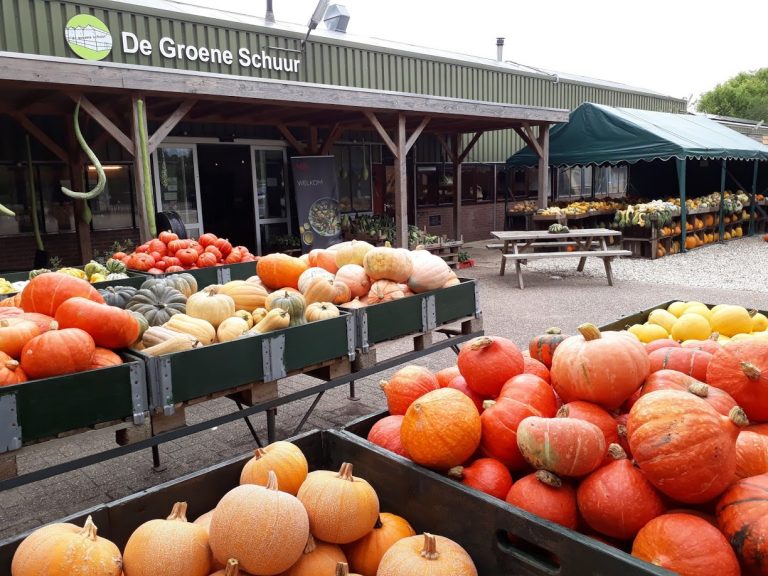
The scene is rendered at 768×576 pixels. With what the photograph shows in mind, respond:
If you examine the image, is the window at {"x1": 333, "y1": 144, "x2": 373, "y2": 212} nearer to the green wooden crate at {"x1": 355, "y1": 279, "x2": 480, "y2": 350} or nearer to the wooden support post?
the wooden support post

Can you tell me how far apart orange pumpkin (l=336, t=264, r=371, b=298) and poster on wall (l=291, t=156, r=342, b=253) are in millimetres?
8026

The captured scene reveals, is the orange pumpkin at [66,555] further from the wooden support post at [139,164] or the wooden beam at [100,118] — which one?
the wooden beam at [100,118]

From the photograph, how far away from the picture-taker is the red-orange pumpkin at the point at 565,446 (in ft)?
5.53

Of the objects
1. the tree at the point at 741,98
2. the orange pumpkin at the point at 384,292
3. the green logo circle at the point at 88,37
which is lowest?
the orange pumpkin at the point at 384,292

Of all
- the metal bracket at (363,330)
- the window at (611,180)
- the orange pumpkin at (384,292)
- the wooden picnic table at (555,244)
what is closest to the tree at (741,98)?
the window at (611,180)

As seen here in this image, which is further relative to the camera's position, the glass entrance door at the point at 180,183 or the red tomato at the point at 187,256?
the glass entrance door at the point at 180,183

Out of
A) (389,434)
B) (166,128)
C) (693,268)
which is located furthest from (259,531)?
(693,268)

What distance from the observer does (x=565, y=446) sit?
1.69 meters

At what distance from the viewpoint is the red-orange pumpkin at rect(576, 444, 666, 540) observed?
63.3 inches

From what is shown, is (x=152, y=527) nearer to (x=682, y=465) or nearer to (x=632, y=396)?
(x=682, y=465)

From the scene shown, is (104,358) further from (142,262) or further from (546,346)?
(142,262)

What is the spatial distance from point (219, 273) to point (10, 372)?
3271mm

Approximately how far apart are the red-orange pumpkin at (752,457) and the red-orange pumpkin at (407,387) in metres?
1.05

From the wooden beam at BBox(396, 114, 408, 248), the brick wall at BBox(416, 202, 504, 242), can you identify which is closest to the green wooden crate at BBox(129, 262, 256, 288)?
the wooden beam at BBox(396, 114, 408, 248)
